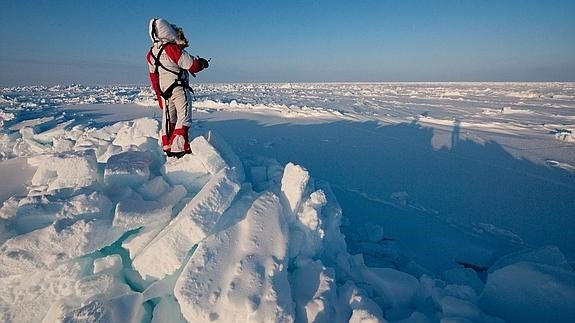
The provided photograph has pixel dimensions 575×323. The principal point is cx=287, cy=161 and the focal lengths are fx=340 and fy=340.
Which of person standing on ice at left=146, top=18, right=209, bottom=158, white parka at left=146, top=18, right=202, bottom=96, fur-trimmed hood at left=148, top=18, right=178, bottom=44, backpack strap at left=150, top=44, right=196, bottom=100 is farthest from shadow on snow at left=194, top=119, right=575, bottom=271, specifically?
fur-trimmed hood at left=148, top=18, right=178, bottom=44

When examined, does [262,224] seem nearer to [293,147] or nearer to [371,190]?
[371,190]

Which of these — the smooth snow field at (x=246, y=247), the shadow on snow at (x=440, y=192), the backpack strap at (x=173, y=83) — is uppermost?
the backpack strap at (x=173, y=83)

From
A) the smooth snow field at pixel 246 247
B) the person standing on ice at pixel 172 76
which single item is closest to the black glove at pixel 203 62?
the person standing on ice at pixel 172 76

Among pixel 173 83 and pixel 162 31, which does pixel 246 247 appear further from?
pixel 162 31

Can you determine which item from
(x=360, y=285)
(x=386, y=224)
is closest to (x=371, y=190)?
(x=386, y=224)

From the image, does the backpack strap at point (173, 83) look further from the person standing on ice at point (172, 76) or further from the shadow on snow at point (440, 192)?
the shadow on snow at point (440, 192)

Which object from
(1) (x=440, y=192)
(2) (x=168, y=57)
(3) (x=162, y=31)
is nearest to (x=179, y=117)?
(2) (x=168, y=57)

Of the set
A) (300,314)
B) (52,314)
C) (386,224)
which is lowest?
(386,224)
